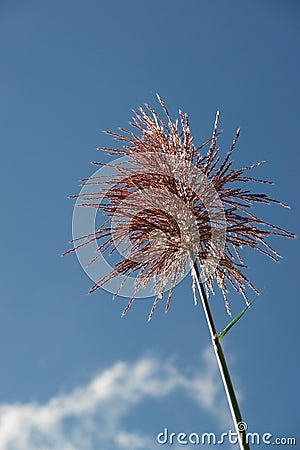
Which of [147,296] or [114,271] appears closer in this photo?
[114,271]

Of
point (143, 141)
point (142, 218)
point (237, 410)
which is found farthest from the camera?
point (143, 141)

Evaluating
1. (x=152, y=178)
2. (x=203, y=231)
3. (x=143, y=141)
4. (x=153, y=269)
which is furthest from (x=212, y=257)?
(x=143, y=141)

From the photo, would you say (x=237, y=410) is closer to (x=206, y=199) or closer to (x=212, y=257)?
(x=212, y=257)

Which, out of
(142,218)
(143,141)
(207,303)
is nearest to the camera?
(207,303)

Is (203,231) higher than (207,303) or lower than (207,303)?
higher

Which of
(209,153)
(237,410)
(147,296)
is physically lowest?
(237,410)

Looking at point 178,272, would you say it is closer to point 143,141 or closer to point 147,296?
point 147,296

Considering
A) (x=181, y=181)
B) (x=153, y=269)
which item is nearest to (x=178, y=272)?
(x=153, y=269)

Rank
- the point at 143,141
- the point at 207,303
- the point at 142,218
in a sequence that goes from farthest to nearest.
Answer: the point at 143,141, the point at 142,218, the point at 207,303

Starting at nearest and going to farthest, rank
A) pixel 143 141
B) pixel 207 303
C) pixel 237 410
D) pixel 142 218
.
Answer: pixel 237 410
pixel 207 303
pixel 142 218
pixel 143 141
